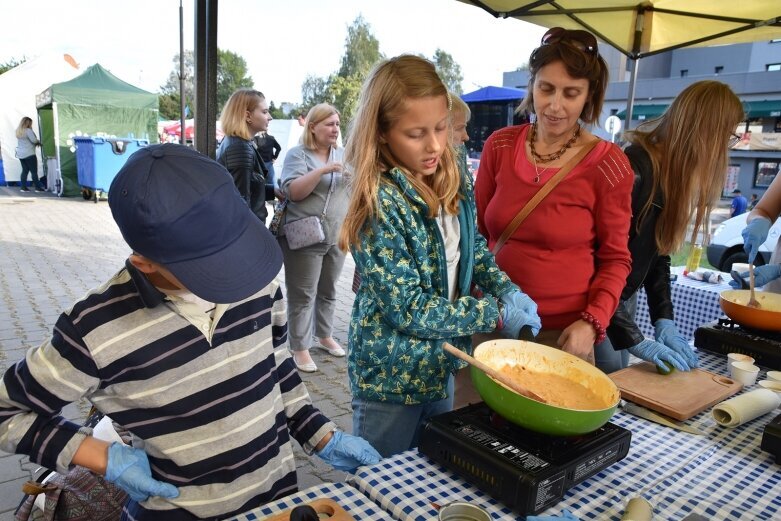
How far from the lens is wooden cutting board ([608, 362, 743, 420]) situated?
4.86ft

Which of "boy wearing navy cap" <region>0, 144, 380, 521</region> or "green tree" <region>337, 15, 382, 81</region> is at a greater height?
"green tree" <region>337, 15, 382, 81</region>

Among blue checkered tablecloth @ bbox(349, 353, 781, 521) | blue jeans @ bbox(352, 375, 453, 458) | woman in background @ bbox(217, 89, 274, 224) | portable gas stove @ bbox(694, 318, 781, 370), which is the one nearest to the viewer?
blue checkered tablecloth @ bbox(349, 353, 781, 521)

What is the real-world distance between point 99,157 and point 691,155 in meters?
10.9

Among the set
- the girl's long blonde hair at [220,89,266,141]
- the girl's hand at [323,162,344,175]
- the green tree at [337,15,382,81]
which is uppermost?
the green tree at [337,15,382,81]

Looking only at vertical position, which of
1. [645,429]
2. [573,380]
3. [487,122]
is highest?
[487,122]

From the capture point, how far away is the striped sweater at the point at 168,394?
943 mm

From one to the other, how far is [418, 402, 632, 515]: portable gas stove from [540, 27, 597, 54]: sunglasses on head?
3.92ft

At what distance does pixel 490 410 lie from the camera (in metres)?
1.27

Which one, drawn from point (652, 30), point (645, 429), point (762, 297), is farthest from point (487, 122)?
point (645, 429)

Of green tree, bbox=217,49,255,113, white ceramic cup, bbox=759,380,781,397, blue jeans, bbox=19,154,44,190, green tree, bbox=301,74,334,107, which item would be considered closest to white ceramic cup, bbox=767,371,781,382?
white ceramic cup, bbox=759,380,781,397

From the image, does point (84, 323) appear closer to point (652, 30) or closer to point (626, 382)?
point (626, 382)

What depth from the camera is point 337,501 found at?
1.04 metres

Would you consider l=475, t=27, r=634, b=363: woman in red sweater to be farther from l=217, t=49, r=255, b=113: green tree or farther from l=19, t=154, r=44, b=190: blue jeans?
l=217, t=49, r=255, b=113: green tree

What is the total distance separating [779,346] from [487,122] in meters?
11.7
